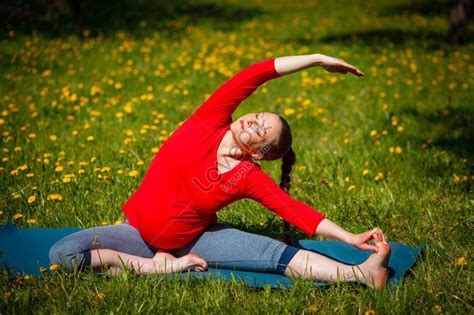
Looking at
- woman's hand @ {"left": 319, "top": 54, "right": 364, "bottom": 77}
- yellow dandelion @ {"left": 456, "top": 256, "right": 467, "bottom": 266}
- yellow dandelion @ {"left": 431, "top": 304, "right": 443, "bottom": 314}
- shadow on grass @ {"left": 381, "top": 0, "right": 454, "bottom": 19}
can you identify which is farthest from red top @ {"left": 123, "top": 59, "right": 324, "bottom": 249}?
shadow on grass @ {"left": 381, "top": 0, "right": 454, "bottom": 19}

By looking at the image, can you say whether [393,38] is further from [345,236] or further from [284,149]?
[345,236]

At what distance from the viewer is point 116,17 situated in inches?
450

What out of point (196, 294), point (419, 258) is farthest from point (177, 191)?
point (419, 258)

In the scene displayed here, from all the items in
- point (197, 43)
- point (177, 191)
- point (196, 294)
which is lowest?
point (196, 294)

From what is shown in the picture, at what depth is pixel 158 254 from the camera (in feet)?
9.07

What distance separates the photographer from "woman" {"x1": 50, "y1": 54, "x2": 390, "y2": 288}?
2533mm

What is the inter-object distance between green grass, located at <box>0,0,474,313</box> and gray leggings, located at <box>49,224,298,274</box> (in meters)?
0.13

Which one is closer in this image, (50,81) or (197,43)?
(50,81)

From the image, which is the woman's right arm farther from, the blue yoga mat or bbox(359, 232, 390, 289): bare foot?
the blue yoga mat

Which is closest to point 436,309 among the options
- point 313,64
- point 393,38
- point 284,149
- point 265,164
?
point 284,149

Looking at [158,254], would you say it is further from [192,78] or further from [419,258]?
[192,78]

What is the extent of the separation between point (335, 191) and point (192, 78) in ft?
11.2

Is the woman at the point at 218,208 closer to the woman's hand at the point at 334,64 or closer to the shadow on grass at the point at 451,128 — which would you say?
the woman's hand at the point at 334,64

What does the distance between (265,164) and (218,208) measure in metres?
1.66
